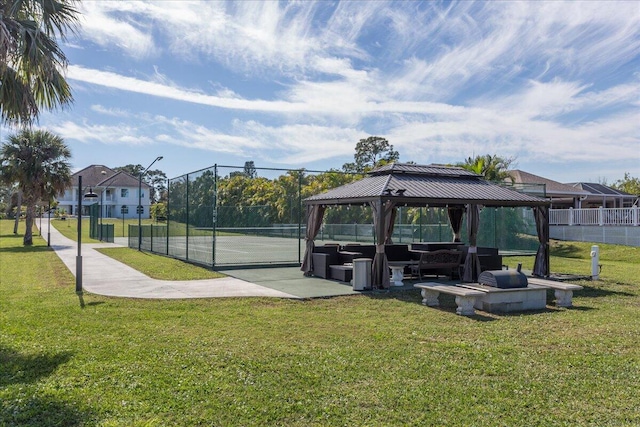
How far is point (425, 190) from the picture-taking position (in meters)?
13.4

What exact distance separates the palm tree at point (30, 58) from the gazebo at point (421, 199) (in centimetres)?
734

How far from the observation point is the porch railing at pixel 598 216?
2552 cm

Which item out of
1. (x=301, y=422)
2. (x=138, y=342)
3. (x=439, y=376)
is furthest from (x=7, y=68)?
(x=439, y=376)

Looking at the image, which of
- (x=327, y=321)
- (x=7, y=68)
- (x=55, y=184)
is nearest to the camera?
(x=7, y=68)

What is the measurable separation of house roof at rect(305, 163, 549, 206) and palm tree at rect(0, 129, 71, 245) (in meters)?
21.4

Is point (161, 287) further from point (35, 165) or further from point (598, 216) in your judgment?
point (598, 216)

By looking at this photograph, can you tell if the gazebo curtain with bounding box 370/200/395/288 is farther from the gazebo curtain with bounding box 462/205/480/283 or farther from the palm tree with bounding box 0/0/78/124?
the palm tree with bounding box 0/0/78/124

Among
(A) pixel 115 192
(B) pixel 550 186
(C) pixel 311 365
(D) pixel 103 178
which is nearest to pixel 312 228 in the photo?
(C) pixel 311 365

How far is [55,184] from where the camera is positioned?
99.2 feet

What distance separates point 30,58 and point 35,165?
83.7 ft

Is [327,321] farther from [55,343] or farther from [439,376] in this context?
[55,343]

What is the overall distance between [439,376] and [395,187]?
26.5 feet

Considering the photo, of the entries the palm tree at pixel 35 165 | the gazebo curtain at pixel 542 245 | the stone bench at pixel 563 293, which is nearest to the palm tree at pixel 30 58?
the stone bench at pixel 563 293

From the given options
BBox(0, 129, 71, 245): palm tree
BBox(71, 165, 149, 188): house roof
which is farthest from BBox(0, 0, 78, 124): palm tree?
BBox(71, 165, 149, 188): house roof
